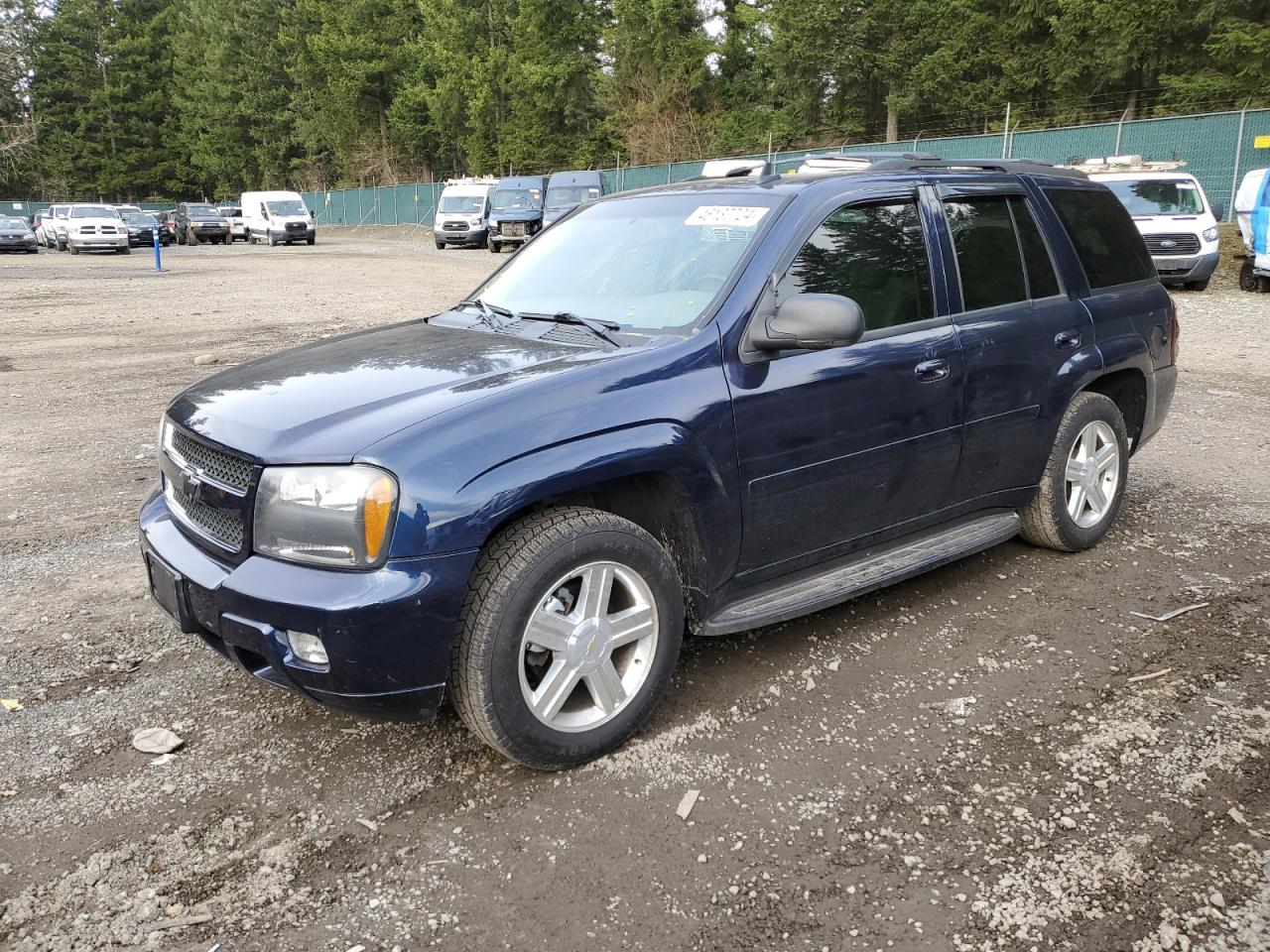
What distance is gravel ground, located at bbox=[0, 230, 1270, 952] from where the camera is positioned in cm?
252

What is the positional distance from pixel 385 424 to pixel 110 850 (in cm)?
139

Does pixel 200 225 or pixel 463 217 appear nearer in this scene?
pixel 463 217

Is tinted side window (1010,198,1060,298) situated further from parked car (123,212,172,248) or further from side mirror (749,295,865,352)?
parked car (123,212,172,248)

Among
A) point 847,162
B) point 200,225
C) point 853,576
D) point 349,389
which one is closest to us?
point 349,389

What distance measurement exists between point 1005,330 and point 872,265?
80 cm

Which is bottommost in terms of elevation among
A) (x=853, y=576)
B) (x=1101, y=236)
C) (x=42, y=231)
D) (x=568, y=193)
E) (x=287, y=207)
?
(x=853, y=576)

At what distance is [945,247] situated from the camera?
4176 mm

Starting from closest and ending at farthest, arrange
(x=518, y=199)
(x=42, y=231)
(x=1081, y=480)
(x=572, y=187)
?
(x=1081, y=480) → (x=572, y=187) → (x=518, y=199) → (x=42, y=231)

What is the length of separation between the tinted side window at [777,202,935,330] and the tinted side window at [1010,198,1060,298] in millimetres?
745

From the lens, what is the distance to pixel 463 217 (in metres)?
37.1

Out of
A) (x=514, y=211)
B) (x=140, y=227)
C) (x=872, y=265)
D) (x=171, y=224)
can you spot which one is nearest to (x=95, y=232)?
(x=140, y=227)

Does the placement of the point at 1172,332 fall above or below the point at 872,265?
below

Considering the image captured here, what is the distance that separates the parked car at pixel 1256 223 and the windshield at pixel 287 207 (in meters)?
38.1

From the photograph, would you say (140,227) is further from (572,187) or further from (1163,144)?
(1163,144)
